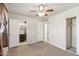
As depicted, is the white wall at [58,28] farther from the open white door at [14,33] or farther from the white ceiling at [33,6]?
the open white door at [14,33]

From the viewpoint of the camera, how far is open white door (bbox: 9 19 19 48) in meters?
2.00

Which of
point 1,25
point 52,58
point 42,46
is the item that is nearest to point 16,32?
point 1,25

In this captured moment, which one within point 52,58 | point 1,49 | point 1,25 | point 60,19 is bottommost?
point 52,58

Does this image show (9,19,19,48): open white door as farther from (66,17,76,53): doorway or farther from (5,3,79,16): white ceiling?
(66,17,76,53): doorway

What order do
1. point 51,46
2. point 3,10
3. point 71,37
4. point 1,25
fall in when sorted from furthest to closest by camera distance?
point 51,46, point 71,37, point 3,10, point 1,25

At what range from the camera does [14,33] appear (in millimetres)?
2115

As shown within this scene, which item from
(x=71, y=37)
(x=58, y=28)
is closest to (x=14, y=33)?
(x=58, y=28)

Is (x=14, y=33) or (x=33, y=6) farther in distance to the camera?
(x=14, y=33)

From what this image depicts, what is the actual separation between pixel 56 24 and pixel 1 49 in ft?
4.14

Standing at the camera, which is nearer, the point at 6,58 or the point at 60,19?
the point at 6,58

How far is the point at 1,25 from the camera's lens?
163cm

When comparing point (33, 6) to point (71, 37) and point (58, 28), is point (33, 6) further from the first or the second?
point (71, 37)

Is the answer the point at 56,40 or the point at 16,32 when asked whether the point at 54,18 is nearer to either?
the point at 56,40

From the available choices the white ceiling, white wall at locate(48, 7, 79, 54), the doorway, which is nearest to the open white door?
the white ceiling
